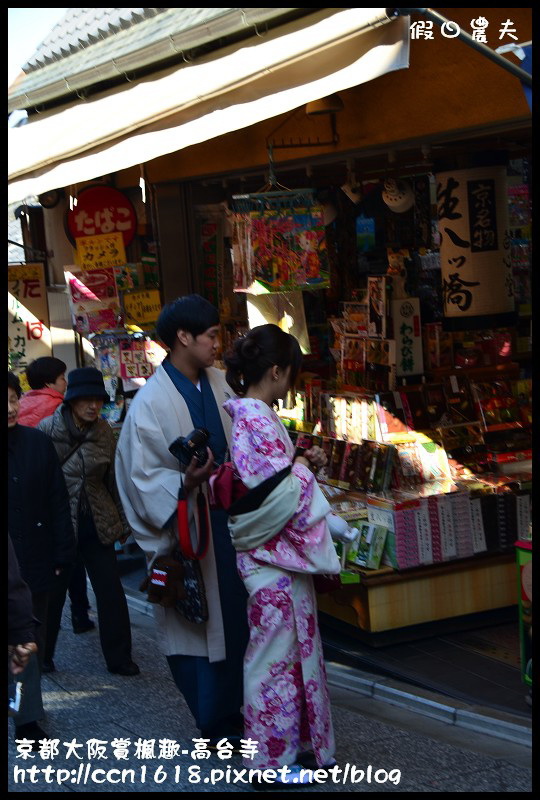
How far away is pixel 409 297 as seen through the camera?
8.27 metres

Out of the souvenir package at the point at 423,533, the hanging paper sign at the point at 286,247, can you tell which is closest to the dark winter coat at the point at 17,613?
the souvenir package at the point at 423,533

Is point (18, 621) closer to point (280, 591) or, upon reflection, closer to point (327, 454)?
point (280, 591)

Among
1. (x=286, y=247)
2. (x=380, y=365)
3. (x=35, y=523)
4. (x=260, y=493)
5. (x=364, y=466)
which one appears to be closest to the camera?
(x=260, y=493)

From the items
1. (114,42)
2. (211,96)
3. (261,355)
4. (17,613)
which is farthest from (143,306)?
(17,613)

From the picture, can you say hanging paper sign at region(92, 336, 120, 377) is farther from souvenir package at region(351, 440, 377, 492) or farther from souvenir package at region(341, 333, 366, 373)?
souvenir package at region(351, 440, 377, 492)

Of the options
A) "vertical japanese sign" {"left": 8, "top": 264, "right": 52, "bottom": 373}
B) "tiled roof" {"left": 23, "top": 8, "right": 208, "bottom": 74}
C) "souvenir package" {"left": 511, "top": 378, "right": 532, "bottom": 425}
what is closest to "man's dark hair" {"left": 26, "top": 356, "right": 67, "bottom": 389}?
"tiled roof" {"left": 23, "top": 8, "right": 208, "bottom": 74}

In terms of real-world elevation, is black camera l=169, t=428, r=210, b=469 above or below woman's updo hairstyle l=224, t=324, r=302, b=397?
below

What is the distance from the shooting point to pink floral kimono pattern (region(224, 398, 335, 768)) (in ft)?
16.4

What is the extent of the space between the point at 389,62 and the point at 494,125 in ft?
4.55

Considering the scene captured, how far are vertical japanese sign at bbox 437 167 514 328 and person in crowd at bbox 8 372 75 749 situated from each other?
304 cm

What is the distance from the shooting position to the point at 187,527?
5.32m

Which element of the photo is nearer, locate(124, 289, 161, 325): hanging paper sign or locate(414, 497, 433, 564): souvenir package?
→ locate(414, 497, 433, 564): souvenir package

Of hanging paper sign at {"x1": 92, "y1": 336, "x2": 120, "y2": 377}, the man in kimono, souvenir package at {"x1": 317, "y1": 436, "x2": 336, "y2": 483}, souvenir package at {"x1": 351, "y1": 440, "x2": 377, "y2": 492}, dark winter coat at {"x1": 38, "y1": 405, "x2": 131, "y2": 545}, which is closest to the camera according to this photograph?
the man in kimono

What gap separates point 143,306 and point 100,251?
3.13ft
